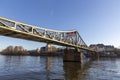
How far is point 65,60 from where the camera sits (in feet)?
254

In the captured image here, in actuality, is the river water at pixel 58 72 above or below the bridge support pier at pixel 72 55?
below

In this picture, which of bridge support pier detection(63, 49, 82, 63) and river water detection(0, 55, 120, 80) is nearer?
river water detection(0, 55, 120, 80)

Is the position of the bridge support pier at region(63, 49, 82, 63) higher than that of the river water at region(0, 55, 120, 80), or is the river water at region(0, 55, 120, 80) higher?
the bridge support pier at region(63, 49, 82, 63)

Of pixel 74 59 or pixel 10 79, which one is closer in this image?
pixel 10 79

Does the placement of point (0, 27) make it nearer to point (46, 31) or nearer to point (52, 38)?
point (46, 31)

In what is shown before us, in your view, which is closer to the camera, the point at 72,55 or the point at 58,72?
the point at 58,72

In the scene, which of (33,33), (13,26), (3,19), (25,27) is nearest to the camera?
(3,19)

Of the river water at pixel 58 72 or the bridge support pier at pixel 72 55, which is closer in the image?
the river water at pixel 58 72

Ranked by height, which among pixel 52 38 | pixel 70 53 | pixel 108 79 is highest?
pixel 52 38

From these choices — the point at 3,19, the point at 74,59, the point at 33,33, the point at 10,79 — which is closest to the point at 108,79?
the point at 10,79

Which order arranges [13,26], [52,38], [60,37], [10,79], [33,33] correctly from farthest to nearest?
[60,37]
[52,38]
[33,33]
[13,26]
[10,79]

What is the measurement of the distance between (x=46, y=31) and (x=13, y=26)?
1475 centimetres

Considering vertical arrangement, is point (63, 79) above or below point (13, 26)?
below

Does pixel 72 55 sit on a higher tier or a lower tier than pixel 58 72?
higher
